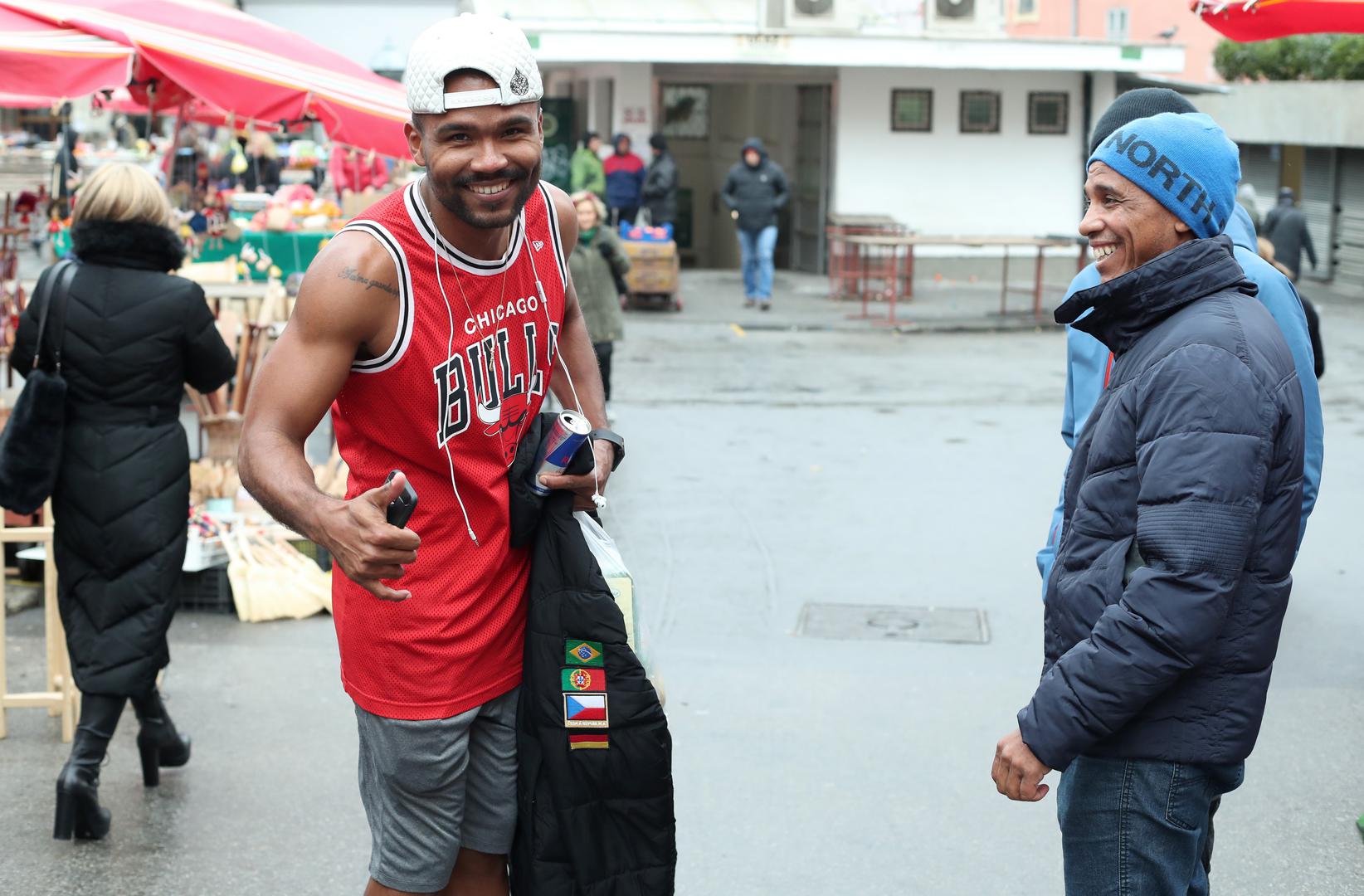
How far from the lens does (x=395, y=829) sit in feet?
10.2

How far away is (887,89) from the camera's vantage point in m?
22.7

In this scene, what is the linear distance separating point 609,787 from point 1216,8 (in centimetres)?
399

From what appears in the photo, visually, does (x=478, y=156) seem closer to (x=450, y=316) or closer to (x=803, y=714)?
(x=450, y=316)

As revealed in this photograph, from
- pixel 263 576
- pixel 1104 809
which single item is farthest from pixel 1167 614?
pixel 263 576

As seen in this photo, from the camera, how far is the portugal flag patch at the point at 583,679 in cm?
302

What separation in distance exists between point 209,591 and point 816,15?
53.4 ft

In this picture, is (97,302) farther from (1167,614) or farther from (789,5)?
(789,5)

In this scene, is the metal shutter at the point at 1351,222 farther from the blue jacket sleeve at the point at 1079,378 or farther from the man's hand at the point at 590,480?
the man's hand at the point at 590,480

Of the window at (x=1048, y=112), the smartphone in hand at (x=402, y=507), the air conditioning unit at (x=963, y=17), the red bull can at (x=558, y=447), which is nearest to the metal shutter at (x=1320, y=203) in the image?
the window at (x=1048, y=112)

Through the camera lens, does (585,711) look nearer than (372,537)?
No

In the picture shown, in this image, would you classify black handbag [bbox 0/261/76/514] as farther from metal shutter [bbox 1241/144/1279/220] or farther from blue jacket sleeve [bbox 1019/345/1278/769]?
metal shutter [bbox 1241/144/1279/220]

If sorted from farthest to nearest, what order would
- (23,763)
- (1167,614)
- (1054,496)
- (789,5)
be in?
(789,5)
(1054,496)
(23,763)
(1167,614)

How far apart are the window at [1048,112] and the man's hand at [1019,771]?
2148 centimetres

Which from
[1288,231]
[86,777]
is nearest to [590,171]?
[1288,231]
